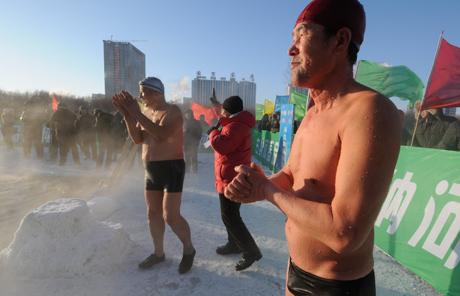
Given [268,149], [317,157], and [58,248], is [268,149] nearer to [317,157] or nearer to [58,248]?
[58,248]

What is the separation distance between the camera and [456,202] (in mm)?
2459

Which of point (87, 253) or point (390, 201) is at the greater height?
point (390, 201)

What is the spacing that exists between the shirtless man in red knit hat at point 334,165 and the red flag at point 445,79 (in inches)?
204

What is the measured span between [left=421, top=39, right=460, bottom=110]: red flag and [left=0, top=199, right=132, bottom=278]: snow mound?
598cm

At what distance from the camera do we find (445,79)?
4.82 m

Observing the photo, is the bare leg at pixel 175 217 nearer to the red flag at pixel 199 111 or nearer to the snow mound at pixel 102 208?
the snow mound at pixel 102 208

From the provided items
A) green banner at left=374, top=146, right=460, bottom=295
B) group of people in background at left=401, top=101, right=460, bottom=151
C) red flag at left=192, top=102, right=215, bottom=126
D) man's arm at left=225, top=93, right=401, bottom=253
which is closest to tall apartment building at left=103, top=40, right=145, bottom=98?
red flag at left=192, top=102, right=215, bottom=126

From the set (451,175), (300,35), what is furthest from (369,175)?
(451,175)

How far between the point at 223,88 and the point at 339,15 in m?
71.8

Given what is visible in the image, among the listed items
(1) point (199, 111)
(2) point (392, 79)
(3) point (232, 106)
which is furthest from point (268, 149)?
(1) point (199, 111)

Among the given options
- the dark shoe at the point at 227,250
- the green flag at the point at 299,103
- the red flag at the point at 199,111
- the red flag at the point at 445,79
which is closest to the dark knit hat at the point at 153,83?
the dark shoe at the point at 227,250

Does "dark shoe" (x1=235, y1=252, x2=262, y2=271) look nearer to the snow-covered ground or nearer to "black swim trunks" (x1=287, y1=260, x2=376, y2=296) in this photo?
the snow-covered ground

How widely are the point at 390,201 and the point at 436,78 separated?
320 cm

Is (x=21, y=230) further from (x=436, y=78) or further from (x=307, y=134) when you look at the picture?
(x=436, y=78)
